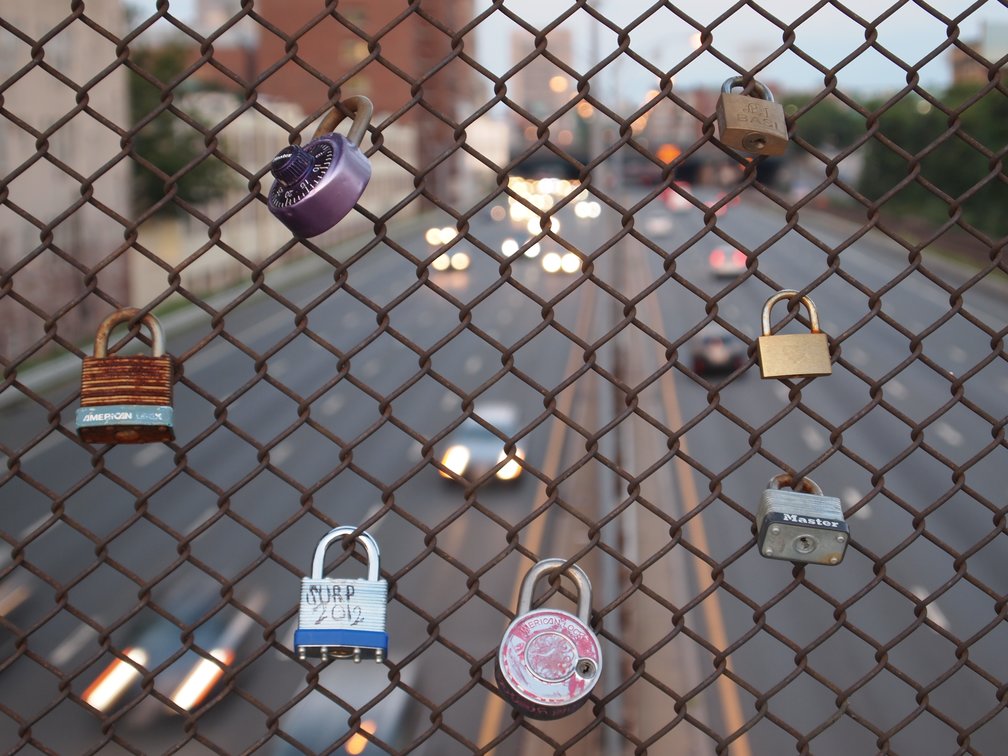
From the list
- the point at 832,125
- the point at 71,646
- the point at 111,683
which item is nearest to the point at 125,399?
the point at 111,683

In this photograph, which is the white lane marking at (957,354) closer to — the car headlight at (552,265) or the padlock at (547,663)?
the car headlight at (552,265)

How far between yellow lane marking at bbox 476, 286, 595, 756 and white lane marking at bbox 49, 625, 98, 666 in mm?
5274

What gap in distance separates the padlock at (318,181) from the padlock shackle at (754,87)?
2.60 feet

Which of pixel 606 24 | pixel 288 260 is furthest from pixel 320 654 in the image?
pixel 288 260

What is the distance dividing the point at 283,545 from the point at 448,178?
82044mm

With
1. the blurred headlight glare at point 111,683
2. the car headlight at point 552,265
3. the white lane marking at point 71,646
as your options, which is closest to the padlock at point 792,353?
the car headlight at point 552,265

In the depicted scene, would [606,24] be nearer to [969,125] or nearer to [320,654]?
[320,654]

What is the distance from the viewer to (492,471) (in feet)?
8.54

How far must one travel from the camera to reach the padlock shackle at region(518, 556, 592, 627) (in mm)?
2447

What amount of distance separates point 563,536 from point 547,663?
1668cm

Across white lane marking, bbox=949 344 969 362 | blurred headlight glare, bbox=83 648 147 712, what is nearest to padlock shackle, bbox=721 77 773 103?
blurred headlight glare, bbox=83 648 147 712

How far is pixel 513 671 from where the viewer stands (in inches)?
93.9

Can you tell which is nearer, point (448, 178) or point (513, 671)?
point (513, 671)

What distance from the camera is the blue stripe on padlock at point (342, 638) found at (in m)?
2.28
